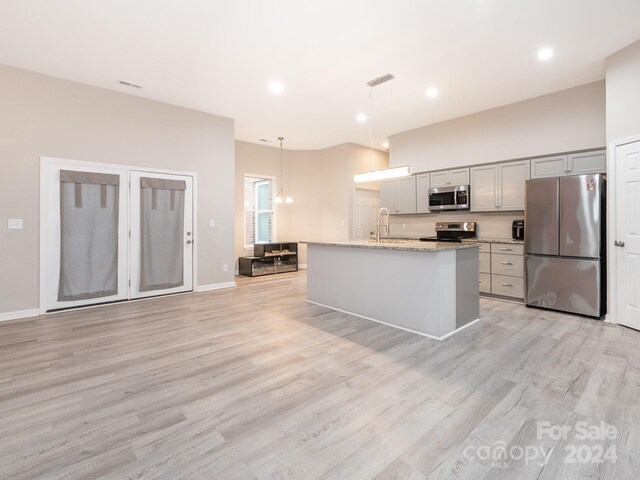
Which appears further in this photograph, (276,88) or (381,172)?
(276,88)

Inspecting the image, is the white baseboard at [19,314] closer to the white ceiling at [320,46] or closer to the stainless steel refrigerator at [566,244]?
the white ceiling at [320,46]

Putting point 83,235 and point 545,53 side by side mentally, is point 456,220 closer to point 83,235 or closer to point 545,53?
point 545,53

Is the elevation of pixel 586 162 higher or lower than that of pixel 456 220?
higher

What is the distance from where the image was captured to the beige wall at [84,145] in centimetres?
388

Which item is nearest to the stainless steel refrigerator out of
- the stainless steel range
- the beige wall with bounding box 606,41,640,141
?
the beige wall with bounding box 606,41,640,141

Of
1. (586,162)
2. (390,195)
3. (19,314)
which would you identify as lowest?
(19,314)

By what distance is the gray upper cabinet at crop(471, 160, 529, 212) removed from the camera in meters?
4.90

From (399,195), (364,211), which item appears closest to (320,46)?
(399,195)

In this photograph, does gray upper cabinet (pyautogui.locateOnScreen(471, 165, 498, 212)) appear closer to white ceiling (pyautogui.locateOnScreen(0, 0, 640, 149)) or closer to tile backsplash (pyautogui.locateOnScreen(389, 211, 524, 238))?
tile backsplash (pyautogui.locateOnScreen(389, 211, 524, 238))

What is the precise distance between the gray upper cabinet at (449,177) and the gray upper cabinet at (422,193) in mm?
130

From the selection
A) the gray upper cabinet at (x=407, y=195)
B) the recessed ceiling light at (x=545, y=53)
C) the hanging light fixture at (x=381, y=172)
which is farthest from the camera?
the gray upper cabinet at (x=407, y=195)

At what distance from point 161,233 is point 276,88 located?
2.87m

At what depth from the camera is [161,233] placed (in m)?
5.05

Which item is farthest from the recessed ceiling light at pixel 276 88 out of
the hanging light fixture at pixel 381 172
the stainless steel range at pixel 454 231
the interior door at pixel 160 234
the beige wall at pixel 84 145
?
the stainless steel range at pixel 454 231
